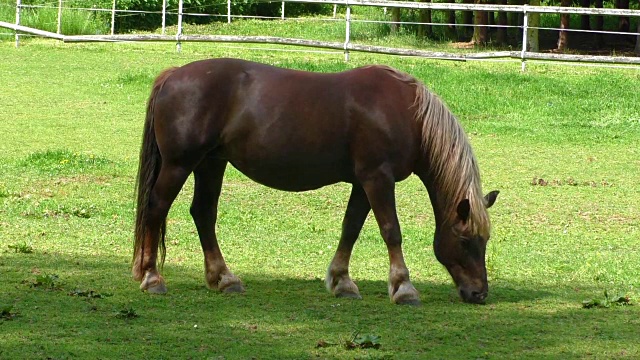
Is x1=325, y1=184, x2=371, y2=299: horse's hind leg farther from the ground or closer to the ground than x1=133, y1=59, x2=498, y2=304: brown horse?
closer to the ground

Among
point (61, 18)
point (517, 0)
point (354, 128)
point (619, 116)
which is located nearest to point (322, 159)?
point (354, 128)

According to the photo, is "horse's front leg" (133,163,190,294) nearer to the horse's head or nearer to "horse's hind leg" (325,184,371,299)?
"horse's hind leg" (325,184,371,299)

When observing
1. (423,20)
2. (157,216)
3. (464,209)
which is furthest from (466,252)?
(423,20)

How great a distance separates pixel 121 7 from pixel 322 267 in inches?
1089

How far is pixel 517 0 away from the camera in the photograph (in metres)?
32.6

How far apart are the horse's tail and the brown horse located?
2 centimetres

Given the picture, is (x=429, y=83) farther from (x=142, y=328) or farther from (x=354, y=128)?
(x=142, y=328)

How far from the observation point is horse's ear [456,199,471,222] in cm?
728

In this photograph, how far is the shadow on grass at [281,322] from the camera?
609 centimetres

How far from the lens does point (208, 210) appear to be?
25.7 feet

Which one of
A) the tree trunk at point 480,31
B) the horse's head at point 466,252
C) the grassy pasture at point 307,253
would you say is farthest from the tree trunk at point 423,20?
the horse's head at point 466,252

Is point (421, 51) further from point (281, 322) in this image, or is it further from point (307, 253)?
point (281, 322)

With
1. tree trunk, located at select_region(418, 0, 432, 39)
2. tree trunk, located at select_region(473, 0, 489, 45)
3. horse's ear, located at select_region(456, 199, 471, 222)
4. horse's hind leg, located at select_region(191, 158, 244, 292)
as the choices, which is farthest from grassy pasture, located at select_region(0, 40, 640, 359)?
tree trunk, located at select_region(418, 0, 432, 39)

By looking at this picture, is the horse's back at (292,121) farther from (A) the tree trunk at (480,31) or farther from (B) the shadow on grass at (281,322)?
(A) the tree trunk at (480,31)
